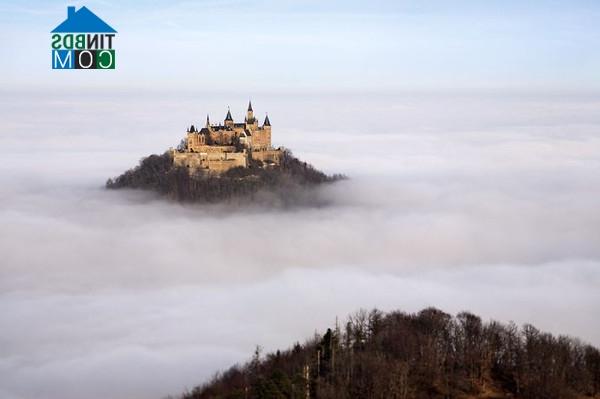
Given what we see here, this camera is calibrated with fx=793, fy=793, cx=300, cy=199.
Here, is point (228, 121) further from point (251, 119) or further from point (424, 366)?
point (424, 366)

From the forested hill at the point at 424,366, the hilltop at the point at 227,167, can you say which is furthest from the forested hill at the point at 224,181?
the forested hill at the point at 424,366

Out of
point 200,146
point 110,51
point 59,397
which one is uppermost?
point 110,51

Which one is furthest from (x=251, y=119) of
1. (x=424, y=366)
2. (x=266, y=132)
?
(x=424, y=366)

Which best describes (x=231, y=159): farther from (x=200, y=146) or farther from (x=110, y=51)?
(x=110, y=51)

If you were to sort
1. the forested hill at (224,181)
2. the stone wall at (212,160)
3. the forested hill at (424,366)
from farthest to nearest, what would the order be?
the forested hill at (224,181) → the stone wall at (212,160) → the forested hill at (424,366)

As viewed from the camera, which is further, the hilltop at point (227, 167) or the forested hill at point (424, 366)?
the hilltop at point (227, 167)

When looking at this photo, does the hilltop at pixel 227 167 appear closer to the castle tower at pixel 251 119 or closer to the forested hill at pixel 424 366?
the castle tower at pixel 251 119

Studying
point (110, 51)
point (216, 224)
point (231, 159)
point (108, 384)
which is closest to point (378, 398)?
point (108, 384)
